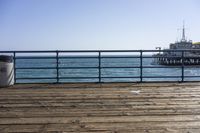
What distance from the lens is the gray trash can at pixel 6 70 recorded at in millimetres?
8922

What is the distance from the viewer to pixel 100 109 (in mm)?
5867

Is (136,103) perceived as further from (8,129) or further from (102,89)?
(8,129)

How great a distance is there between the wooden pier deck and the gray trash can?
0.46 metres

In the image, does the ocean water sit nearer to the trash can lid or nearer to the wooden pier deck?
the trash can lid

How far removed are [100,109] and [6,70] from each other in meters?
3.91

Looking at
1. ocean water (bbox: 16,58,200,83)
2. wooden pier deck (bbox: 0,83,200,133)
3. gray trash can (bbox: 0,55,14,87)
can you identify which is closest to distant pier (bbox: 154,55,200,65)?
ocean water (bbox: 16,58,200,83)

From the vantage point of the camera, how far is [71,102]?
6.55m

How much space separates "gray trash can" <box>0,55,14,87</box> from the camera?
29.3 ft

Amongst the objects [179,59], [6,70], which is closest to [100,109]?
[6,70]

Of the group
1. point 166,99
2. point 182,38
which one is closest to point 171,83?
point 166,99

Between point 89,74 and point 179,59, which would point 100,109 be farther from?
point 89,74

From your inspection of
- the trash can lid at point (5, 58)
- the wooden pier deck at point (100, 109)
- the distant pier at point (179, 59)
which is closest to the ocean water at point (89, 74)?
the distant pier at point (179, 59)

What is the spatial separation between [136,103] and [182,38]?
74487 mm

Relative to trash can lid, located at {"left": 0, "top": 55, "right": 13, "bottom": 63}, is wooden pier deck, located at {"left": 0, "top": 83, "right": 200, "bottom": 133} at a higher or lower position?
lower
